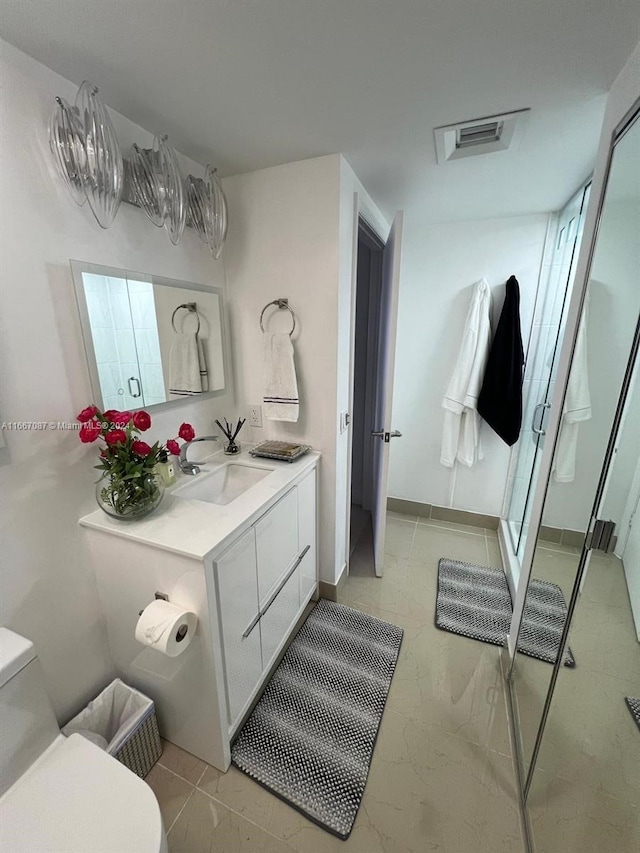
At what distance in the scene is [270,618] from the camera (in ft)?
4.71

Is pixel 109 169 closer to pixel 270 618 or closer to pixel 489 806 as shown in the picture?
pixel 270 618

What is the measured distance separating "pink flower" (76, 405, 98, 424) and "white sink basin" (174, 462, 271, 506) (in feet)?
1.78

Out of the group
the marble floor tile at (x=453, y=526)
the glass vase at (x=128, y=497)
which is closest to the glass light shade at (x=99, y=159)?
the glass vase at (x=128, y=497)

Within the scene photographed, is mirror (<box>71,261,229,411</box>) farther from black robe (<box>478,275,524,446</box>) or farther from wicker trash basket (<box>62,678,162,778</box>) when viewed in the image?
black robe (<box>478,275,524,446</box>)

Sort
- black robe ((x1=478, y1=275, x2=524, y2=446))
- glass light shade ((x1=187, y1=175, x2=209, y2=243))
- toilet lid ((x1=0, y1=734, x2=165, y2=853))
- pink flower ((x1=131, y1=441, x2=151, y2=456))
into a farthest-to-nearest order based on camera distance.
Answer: black robe ((x1=478, y1=275, x2=524, y2=446))
glass light shade ((x1=187, y1=175, x2=209, y2=243))
pink flower ((x1=131, y1=441, x2=151, y2=456))
toilet lid ((x1=0, y1=734, x2=165, y2=853))

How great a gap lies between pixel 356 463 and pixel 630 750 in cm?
236

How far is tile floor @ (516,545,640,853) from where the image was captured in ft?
2.92


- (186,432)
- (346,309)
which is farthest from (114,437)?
(346,309)

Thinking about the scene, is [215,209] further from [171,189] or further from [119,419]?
[119,419]

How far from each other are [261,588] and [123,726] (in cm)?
63

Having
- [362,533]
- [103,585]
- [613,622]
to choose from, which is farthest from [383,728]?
[362,533]

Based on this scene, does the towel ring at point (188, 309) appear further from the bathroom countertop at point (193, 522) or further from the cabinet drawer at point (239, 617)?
the cabinet drawer at point (239, 617)

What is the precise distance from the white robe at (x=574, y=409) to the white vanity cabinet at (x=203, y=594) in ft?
3.54

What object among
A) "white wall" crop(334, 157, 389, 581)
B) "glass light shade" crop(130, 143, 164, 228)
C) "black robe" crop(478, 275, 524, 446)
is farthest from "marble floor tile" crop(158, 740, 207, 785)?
"black robe" crop(478, 275, 524, 446)
